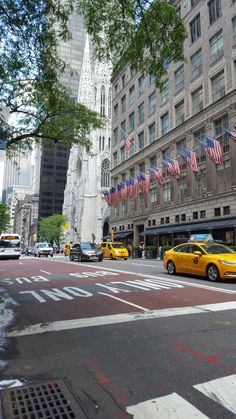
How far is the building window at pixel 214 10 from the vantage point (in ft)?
119

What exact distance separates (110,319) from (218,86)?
34.3 metres

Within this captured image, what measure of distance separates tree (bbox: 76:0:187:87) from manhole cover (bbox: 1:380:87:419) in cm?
712

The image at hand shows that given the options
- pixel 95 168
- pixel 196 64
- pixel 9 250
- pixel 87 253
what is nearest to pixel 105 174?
pixel 95 168

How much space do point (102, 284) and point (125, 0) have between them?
8.67m

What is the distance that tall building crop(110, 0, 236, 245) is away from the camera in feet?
111

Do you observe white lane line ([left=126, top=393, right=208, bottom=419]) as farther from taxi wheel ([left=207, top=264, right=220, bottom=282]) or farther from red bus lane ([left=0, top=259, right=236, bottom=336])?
taxi wheel ([left=207, top=264, right=220, bottom=282])

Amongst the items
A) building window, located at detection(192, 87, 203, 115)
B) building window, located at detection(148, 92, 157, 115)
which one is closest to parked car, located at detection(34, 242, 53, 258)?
building window, located at detection(148, 92, 157, 115)

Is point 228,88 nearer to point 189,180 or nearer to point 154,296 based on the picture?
point 189,180

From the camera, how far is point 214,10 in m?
37.3

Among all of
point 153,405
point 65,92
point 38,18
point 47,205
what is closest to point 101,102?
point 47,205

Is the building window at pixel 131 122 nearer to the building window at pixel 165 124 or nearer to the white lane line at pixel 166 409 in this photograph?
A: the building window at pixel 165 124

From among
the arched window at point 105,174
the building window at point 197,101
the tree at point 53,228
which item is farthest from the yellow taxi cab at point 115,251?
the tree at point 53,228

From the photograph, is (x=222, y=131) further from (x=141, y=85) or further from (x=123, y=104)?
(x=123, y=104)

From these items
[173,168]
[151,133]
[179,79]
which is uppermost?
[179,79]
